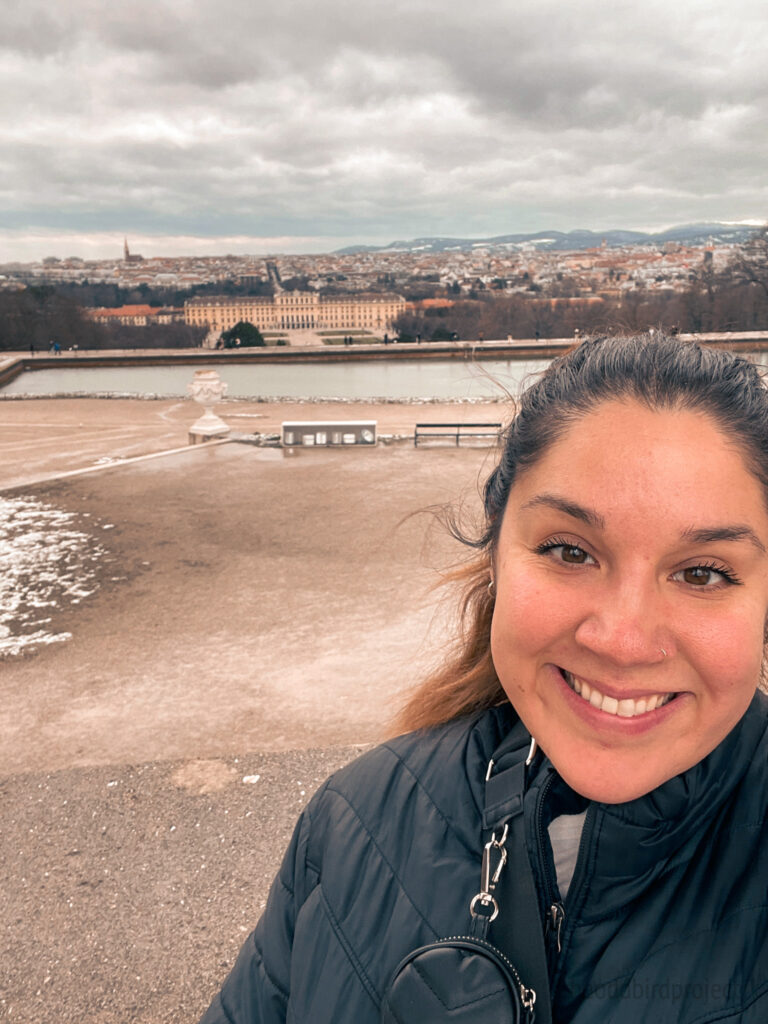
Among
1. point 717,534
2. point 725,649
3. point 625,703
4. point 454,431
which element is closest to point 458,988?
point 625,703

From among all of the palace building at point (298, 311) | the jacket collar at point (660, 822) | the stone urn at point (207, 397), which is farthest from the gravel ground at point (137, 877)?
the palace building at point (298, 311)

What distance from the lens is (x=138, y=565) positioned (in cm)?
687

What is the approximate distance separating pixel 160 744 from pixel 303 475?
264 inches

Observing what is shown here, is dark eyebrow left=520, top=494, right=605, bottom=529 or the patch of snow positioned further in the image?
the patch of snow

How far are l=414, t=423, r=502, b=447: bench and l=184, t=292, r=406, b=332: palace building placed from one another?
77563 millimetres

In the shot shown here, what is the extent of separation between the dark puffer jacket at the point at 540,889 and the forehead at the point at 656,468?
14.9 inches

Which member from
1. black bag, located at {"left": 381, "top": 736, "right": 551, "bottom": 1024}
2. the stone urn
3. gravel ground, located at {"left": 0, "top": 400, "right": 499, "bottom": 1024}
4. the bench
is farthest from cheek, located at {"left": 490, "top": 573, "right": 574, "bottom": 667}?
the stone urn

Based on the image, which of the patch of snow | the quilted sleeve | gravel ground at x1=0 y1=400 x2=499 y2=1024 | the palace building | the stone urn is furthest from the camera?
the palace building

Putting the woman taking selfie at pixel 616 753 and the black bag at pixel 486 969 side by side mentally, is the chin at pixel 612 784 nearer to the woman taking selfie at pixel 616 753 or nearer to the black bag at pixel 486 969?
the woman taking selfie at pixel 616 753

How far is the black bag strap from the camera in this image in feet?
3.22

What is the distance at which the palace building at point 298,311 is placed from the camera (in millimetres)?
95312

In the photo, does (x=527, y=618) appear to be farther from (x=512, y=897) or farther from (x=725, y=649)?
(x=512, y=897)

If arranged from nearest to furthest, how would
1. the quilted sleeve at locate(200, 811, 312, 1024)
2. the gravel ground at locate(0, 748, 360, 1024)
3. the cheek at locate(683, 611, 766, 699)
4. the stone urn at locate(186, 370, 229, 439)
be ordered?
the cheek at locate(683, 611, 766, 699)
the quilted sleeve at locate(200, 811, 312, 1024)
the gravel ground at locate(0, 748, 360, 1024)
the stone urn at locate(186, 370, 229, 439)

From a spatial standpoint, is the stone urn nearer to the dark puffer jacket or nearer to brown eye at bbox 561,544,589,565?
the dark puffer jacket
